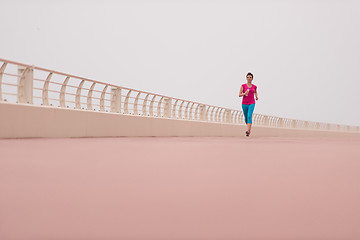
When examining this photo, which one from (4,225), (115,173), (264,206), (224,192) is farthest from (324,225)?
(115,173)

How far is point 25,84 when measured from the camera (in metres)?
10.7

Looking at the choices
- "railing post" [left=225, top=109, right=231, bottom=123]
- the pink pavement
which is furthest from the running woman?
the pink pavement

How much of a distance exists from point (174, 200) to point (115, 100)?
36.7 feet

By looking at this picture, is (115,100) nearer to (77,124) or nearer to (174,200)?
(77,124)

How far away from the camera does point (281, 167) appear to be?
6.07 m

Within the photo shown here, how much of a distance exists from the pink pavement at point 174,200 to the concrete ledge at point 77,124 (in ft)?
12.4

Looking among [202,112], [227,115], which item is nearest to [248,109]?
[202,112]

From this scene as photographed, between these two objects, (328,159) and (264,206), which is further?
(328,159)

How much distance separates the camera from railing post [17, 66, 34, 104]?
420 inches

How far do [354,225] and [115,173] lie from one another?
102 inches

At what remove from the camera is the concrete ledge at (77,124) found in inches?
392

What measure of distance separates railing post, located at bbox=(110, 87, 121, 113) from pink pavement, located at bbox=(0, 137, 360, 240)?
8.33 m

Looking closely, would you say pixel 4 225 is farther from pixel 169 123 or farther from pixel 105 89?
pixel 169 123

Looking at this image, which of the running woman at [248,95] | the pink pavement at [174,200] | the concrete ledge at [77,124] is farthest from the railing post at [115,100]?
the pink pavement at [174,200]
